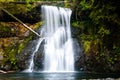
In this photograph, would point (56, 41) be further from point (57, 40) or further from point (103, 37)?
point (103, 37)

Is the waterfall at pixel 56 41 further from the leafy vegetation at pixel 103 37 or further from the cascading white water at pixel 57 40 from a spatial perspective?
the leafy vegetation at pixel 103 37

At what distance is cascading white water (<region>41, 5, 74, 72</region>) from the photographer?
26391mm

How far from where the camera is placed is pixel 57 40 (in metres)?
28.1

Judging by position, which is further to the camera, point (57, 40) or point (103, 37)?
point (57, 40)

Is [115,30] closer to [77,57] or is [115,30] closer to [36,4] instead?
[77,57]

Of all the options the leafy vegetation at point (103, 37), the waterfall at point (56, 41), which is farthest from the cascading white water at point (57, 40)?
the leafy vegetation at point (103, 37)

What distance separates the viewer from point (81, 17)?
→ 28.7 meters

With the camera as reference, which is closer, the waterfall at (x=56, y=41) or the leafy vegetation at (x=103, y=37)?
the leafy vegetation at (x=103, y=37)

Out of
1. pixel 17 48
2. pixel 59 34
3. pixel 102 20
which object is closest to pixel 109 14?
pixel 102 20

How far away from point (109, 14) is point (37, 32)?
630 centimetres

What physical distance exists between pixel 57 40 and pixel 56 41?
0.10 m

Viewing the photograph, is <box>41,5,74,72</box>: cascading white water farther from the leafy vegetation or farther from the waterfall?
the leafy vegetation

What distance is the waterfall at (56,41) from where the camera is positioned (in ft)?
86.5

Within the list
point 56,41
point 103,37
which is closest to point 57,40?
point 56,41
